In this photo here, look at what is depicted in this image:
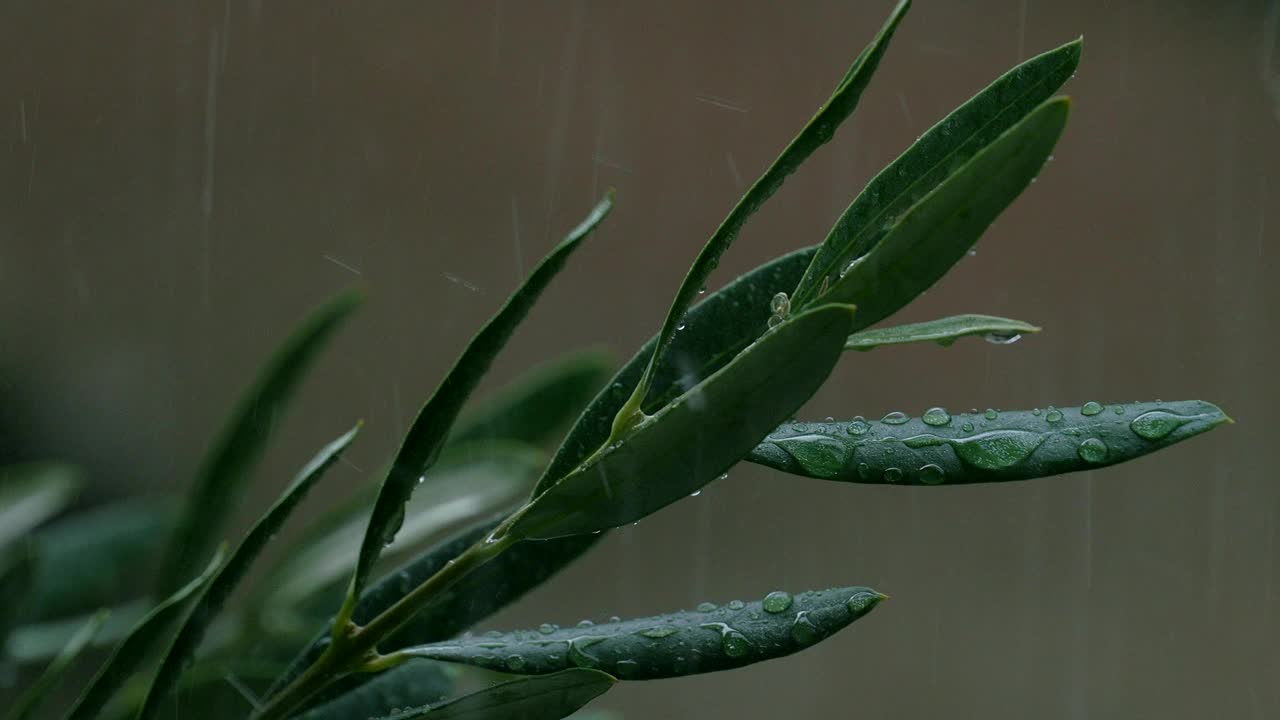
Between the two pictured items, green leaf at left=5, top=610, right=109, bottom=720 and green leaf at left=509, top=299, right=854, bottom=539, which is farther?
green leaf at left=5, top=610, right=109, bottom=720

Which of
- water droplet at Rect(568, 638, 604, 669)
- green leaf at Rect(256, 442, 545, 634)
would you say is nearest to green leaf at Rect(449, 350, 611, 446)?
green leaf at Rect(256, 442, 545, 634)

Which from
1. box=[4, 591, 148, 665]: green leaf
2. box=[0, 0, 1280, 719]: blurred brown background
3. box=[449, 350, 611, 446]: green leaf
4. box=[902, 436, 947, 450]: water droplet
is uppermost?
box=[0, 0, 1280, 719]: blurred brown background

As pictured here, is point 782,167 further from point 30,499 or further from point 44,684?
point 30,499

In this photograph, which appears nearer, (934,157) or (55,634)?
(934,157)

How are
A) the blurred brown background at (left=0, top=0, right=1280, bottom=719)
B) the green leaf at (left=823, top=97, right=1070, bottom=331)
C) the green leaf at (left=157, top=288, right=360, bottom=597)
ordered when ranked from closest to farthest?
1. the green leaf at (left=823, top=97, right=1070, bottom=331)
2. the green leaf at (left=157, top=288, right=360, bottom=597)
3. the blurred brown background at (left=0, top=0, right=1280, bottom=719)

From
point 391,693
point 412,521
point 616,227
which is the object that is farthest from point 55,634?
point 616,227

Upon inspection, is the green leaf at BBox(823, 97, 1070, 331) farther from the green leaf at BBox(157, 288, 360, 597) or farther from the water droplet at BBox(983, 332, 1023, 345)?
the green leaf at BBox(157, 288, 360, 597)

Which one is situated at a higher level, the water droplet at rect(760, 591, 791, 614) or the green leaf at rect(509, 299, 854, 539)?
the green leaf at rect(509, 299, 854, 539)
